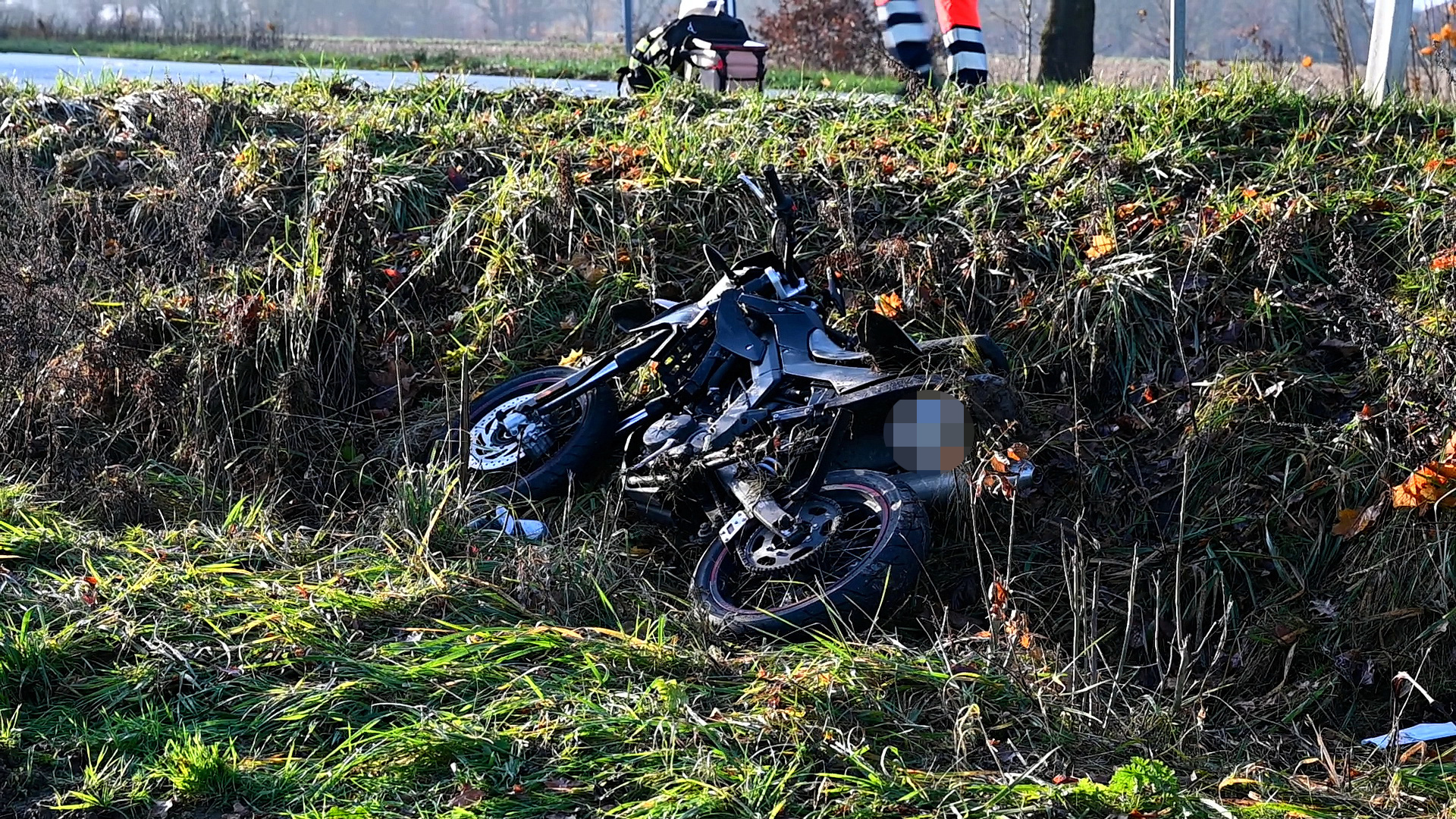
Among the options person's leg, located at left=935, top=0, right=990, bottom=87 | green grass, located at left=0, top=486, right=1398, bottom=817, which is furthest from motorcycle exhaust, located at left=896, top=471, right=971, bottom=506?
person's leg, located at left=935, top=0, right=990, bottom=87

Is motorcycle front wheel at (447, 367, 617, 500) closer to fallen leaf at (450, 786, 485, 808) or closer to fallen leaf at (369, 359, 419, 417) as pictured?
fallen leaf at (369, 359, 419, 417)

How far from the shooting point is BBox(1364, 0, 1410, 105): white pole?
7520 millimetres

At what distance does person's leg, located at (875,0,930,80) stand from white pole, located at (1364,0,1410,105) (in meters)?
2.75

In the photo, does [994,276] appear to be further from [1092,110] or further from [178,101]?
[178,101]

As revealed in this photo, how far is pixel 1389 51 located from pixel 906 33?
3006 millimetres

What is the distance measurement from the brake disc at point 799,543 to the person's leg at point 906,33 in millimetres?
5200

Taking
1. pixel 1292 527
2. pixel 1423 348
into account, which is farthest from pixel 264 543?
pixel 1423 348

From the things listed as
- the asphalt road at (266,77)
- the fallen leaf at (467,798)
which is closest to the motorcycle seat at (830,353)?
the fallen leaf at (467,798)

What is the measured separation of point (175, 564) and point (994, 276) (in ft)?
12.2

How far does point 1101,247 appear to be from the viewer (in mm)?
6113

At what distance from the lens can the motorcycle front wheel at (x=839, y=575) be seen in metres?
4.40

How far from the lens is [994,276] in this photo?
20.5ft

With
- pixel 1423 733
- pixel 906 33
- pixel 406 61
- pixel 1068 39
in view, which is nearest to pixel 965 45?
pixel 906 33

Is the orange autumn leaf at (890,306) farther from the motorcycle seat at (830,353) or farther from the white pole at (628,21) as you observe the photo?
the white pole at (628,21)
